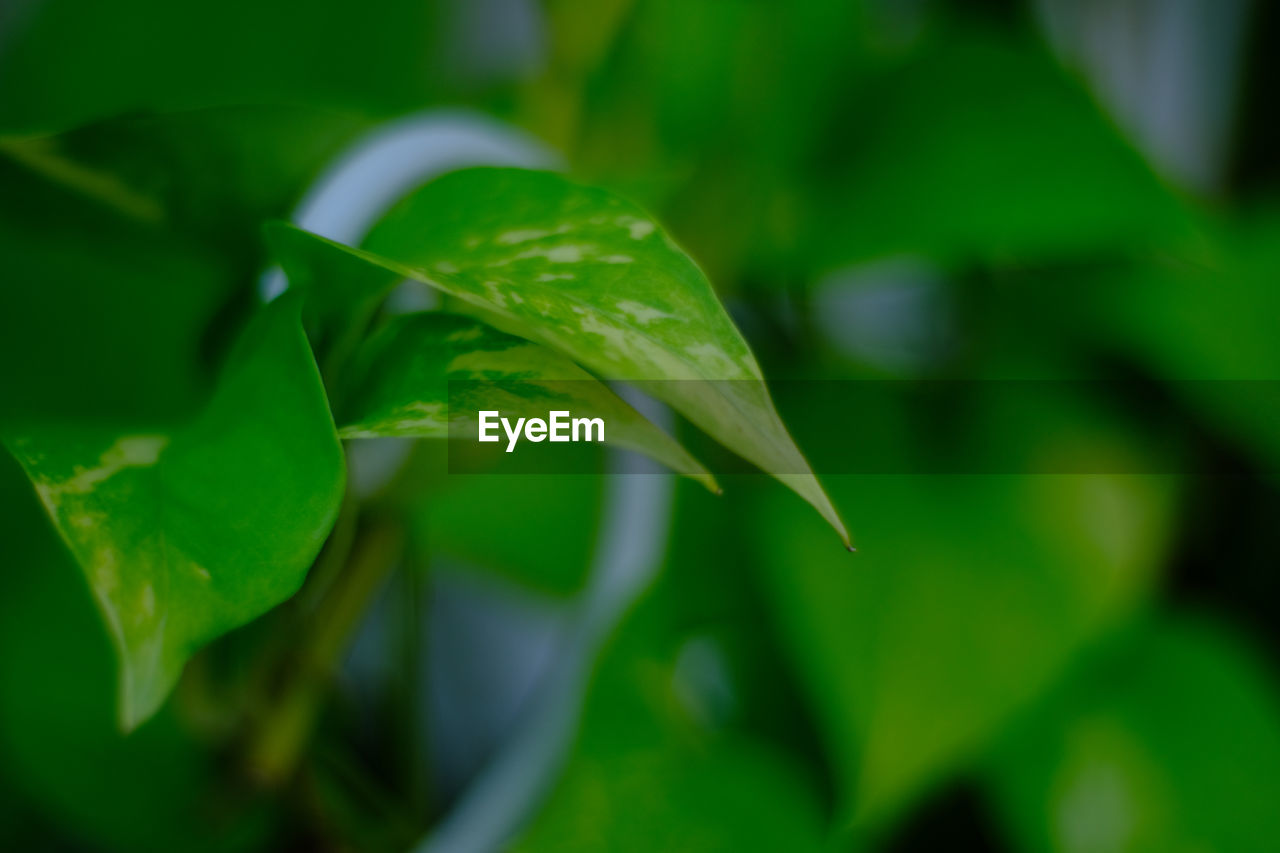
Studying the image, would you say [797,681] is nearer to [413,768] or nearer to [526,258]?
[413,768]

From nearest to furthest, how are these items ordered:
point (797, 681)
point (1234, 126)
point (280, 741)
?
point (280, 741) → point (797, 681) → point (1234, 126)

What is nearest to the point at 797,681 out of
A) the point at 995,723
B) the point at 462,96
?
the point at 995,723

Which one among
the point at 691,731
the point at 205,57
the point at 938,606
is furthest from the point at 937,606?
the point at 205,57

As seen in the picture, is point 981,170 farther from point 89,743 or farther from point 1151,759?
point 89,743

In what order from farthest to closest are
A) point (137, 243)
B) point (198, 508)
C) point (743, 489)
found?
point (743, 489), point (137, 243), point (198, 508)

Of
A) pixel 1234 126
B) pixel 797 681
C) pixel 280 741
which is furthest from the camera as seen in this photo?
pixel 1234 126

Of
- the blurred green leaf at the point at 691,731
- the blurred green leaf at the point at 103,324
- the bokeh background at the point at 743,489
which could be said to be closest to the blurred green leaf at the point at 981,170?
the bokeh background at the point at 743,489
